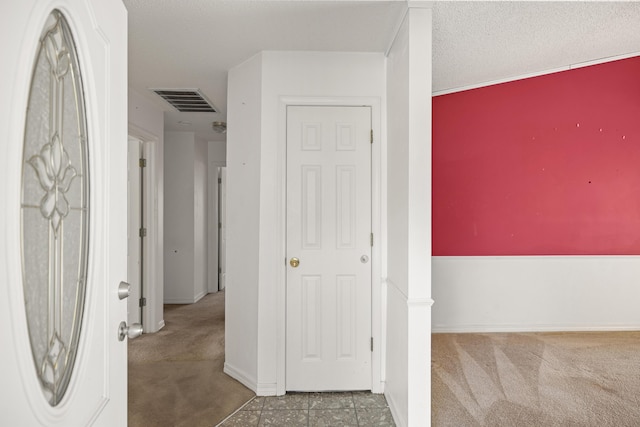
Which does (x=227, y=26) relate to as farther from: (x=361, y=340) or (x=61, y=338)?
(x=361, y=340)

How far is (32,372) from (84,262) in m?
0.33

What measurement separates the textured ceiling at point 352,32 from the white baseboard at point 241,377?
7.74 feet

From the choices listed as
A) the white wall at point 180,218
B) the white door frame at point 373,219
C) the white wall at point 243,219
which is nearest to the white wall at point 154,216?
the white wall at point 180,218

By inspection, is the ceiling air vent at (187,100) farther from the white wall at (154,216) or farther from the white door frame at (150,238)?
the white door frame at (150,238)

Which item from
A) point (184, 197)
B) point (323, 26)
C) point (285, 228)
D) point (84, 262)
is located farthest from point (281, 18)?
point (184, 197)

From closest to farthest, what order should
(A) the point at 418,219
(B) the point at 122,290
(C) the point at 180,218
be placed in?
1. (B) the point at 122,290
2. (A) the point at 418,219
3. (C) the point at 180,218

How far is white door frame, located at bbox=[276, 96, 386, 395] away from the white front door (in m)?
1.55

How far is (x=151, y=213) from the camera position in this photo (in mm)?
4125

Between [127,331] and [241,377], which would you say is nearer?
[127,331]

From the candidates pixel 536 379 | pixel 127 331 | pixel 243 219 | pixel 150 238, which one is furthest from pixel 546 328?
pixel 150 238

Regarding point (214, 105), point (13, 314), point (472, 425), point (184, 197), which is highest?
point (214, 105)

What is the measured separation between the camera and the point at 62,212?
93 centimetres

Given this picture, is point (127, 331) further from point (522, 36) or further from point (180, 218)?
point (180, 218)

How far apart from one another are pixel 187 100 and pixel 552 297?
4.18 metres
